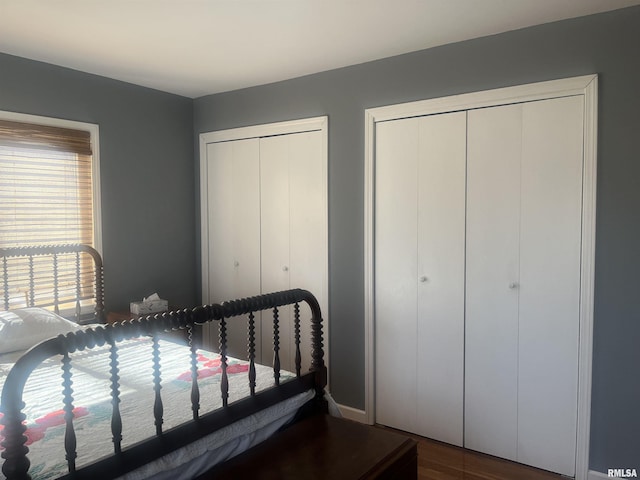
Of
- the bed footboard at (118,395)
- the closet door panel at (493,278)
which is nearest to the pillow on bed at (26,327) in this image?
the bed footboard at (118,395)

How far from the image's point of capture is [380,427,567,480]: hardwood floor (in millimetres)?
2559

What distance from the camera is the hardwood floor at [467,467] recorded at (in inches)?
101

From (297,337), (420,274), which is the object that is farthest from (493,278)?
(297,337)

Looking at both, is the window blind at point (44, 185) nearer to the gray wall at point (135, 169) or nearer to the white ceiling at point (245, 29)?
the gray wall at point (135, 169)

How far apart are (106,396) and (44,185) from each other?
5.94ft

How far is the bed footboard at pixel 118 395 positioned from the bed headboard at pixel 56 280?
70.6 inches

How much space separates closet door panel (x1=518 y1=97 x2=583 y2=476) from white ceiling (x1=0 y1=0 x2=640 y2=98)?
566 mm

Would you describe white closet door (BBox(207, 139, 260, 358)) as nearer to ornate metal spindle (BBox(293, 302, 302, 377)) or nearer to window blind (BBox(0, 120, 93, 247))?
window blind (BBox(0, 120, 93, 247))

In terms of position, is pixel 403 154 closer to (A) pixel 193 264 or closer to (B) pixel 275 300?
(B) pixel 275 300

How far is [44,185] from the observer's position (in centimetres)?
312

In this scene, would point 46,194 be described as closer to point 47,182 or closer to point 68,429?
point 47,182

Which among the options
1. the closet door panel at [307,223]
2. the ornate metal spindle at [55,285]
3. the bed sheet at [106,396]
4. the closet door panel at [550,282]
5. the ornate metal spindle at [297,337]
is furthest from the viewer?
the closet door panel at [307,223]

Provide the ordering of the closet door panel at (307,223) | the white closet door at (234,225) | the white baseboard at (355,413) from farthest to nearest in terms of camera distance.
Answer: the white closet door at (234,225) < the closet door panel at (307,223) < the white baseboard at (355,413)

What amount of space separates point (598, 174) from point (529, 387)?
1166mm
